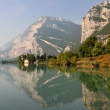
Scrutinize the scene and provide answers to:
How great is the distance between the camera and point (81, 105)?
19203 millimetres

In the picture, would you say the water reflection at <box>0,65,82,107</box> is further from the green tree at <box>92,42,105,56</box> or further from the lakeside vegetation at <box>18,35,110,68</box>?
the green tree at <box>92,42,105,56</box>

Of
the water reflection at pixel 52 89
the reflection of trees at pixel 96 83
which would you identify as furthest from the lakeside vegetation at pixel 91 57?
the reflection of trees at pixel 96 83

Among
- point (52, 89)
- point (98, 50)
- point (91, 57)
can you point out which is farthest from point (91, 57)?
point (52, 89)

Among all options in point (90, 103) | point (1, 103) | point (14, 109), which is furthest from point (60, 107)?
point (1, 103)

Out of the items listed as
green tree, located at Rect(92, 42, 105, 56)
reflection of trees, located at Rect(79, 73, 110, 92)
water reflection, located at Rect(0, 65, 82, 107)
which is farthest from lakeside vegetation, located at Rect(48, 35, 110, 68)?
reflection of trees, located at Rect(79, 73, 110, 92)

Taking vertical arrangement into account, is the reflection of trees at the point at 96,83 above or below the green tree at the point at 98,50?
below

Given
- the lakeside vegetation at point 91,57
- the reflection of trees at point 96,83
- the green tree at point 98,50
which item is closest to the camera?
the reflection of trees at point 96,83

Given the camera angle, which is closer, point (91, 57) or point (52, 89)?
point (52, 89)

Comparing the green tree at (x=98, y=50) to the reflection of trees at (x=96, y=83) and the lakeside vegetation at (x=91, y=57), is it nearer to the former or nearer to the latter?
the lakeside vegetation at (x=91, y=57)

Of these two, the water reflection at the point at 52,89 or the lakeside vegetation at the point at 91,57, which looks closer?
the water reflection at the point at 52,89

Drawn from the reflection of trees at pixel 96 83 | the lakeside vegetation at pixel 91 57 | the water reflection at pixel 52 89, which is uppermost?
the lakeside vegetation at pixel 91 57

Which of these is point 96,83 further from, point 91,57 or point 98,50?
point 98,50

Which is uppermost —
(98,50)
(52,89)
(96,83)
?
(98,50)

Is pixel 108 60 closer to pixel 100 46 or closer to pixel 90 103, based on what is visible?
pixel 100 46
